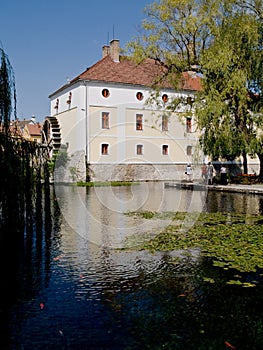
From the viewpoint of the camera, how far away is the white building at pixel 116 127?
1277 inches

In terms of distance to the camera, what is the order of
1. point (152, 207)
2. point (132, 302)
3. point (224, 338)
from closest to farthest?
point (224, 338) → point (132, 302) → point (152, 207)

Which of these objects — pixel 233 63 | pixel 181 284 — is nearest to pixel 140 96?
pixel 233 63

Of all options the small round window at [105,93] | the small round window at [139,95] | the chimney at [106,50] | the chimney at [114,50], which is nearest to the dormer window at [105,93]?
the small round window at [105,93]

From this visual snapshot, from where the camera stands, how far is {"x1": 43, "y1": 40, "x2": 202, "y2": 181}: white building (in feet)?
106

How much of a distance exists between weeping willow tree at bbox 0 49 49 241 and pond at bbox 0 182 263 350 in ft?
2.18

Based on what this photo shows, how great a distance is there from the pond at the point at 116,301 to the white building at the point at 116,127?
2428 cm

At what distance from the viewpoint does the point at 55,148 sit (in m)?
35.1

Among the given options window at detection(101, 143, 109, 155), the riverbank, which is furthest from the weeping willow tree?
window at detection(101, 143, 109, 155)

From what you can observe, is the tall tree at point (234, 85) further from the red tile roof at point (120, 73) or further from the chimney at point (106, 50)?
the chimney at point (106, 50)

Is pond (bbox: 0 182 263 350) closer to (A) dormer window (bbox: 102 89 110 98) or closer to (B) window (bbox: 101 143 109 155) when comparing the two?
(B) window (bbox: 101 143 109 155)

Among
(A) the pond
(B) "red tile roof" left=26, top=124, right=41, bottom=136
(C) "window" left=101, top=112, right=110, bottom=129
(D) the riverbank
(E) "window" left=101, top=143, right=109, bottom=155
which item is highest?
(B) "red tile roof" left=26, top=124, right=41, bottom=136

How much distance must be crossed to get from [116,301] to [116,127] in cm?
2927

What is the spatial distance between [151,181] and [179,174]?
3160 mm

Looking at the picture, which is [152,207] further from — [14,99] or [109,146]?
[109,146]
